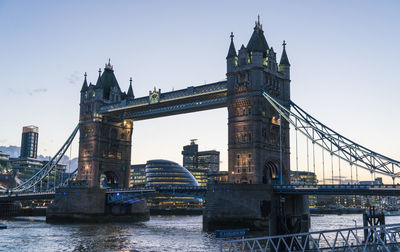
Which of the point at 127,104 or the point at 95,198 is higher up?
the point at 127,104

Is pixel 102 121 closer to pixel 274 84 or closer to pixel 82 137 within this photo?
pixel 82 137

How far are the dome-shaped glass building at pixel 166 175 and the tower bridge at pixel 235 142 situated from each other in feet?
240

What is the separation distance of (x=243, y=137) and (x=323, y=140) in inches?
544

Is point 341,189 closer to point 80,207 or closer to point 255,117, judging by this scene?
point 255,117

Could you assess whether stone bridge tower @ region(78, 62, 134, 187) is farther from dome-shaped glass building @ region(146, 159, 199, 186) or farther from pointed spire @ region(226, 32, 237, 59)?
dome-shaped glass building @ region(146, 159, 199, 186)

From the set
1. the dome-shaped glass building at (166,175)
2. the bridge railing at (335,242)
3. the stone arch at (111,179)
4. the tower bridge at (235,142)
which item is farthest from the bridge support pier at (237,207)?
the dome-shaped glass building at (166,175)

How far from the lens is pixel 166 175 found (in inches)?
7387

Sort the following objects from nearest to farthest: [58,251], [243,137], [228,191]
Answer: [58,251], [228,191], [243,137]

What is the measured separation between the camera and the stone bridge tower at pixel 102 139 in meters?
107

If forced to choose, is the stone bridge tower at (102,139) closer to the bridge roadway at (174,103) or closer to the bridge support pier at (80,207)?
the bridge roadway at (174,103)

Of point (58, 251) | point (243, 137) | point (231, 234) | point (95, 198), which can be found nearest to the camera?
point (231, 234)

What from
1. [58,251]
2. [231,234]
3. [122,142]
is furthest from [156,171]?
[231,234]

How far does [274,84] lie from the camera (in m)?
84.6

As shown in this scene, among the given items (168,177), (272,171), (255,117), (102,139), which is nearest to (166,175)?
(168,177)
